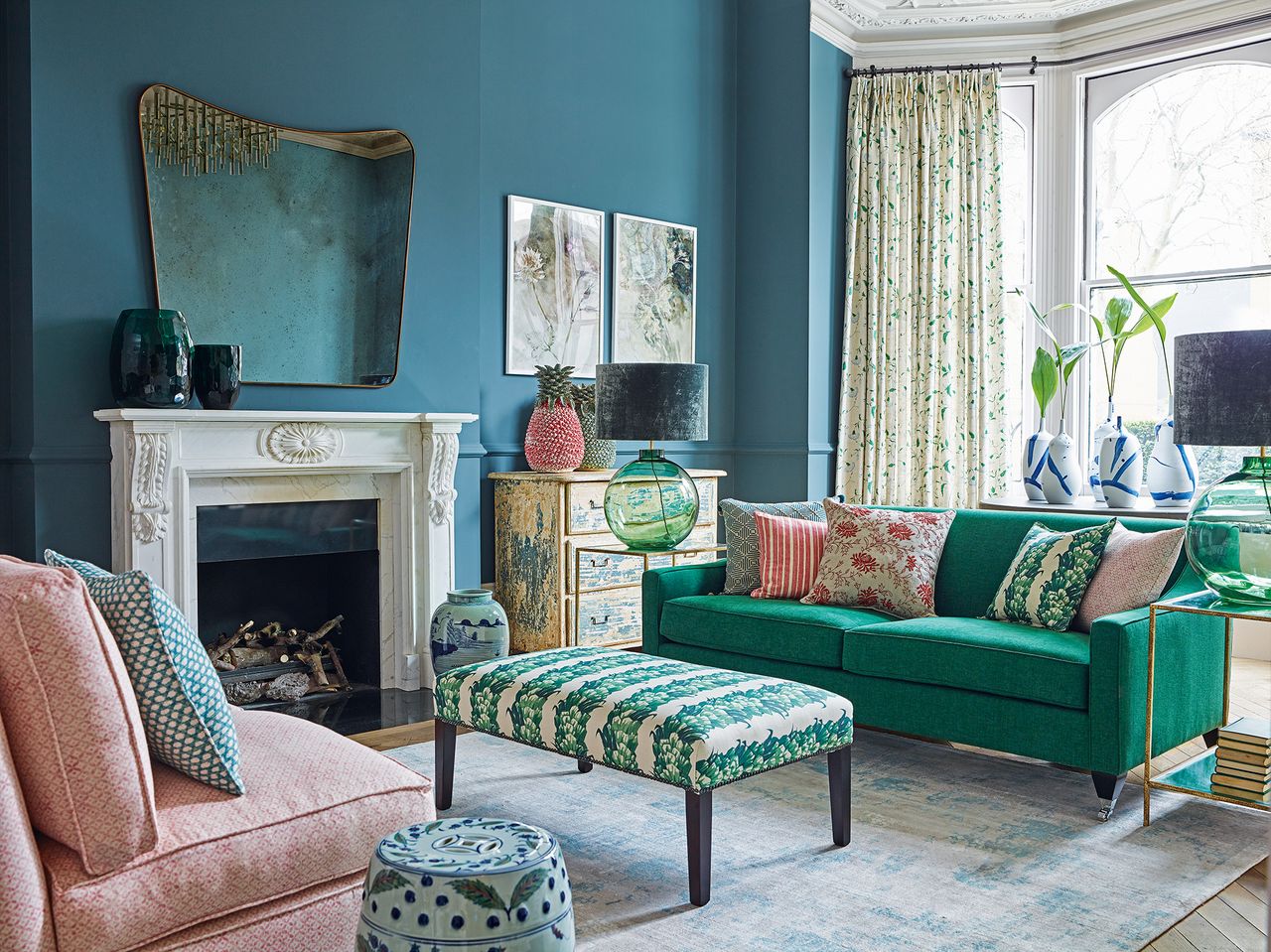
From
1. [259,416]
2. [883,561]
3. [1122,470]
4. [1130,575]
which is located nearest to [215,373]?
[259,416]

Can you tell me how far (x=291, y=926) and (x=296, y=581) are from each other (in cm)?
289

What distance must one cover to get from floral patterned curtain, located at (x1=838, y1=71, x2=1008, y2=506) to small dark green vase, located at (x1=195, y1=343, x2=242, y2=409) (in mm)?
3509

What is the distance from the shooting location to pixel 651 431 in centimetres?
381

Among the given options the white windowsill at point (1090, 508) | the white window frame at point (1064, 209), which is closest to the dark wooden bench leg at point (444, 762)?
the white windowsill at point (1090, 508)

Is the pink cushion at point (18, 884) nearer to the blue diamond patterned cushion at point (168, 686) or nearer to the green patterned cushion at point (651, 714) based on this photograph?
the blue diamond patterned cushion at point (168, 686)

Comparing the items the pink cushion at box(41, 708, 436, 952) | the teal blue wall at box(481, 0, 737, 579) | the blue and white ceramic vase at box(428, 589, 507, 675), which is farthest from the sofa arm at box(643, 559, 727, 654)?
the pink cushion at box(41, 708, 436, 952)

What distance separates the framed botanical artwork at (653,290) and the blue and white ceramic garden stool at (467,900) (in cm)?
422

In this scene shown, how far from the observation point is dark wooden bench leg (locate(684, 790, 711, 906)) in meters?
2.43

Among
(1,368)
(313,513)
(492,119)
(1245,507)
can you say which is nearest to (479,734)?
(313,513)

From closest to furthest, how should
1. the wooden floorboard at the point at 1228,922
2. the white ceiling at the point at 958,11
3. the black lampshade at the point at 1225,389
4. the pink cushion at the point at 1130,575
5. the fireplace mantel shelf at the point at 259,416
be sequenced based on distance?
the wooden floorboard at the point at 1228,922 → the black lampshade at the point at 1225,389 → the pink cushion at the point at 1130,575 → the fireplace mantel shelf at the point at 259,416 → the white ceiling at the point at 958,11

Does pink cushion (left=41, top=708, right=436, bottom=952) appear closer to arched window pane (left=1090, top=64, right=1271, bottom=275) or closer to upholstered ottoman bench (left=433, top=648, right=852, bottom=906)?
upholstered ottoman bench (left=433, top=648, right=852, bottom=906)

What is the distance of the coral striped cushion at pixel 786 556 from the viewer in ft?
13.2

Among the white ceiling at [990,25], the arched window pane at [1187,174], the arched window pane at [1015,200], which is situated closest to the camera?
the arched window pane at [1187,174]

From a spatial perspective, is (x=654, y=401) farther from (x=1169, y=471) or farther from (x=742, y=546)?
(x=1169, y=471)
